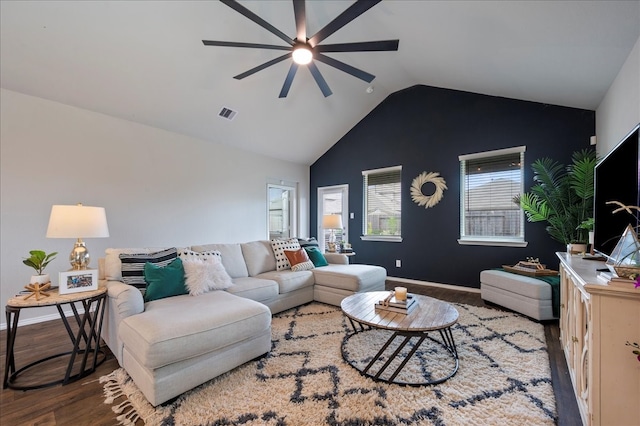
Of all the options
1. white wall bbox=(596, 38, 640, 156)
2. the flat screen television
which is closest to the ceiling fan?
the flat screen television

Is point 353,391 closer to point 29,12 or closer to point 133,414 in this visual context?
point 133,414

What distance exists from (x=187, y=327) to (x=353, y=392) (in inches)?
44.7

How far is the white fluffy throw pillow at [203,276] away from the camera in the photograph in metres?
2.49

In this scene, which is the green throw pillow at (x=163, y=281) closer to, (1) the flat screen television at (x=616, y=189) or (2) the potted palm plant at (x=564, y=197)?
(1) the flat screen television at (x=616, y=189)

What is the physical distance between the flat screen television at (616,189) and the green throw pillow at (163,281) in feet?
10.3

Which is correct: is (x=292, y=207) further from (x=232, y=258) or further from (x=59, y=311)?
(x=59, y=311)

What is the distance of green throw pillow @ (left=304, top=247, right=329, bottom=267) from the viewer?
154 inches

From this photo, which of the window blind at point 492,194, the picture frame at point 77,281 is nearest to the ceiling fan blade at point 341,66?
the window blind at point 492,194

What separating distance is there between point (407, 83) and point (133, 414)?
5.46m

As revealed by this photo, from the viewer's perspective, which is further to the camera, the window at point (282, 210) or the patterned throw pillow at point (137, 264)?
the window at point (282, 210)

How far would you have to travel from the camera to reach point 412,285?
4730mm

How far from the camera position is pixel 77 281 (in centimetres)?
208

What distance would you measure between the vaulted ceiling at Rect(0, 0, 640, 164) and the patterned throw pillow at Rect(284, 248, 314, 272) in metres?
2.39

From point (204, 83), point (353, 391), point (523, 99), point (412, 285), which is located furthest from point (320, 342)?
point (523, 99)
